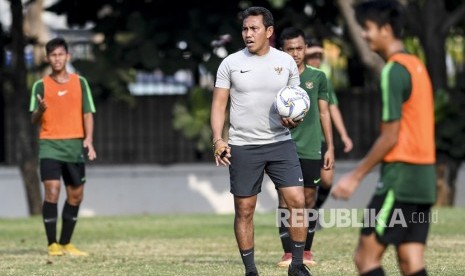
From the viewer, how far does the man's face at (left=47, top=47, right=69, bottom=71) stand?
44.2 feet

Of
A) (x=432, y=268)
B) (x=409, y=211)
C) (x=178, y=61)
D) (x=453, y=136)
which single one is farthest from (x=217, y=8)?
(x=409, y=211)

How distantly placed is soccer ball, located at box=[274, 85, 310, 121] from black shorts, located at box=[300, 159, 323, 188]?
1712mm

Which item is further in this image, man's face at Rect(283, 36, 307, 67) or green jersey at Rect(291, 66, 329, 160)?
green jersey at Rect(291, 66, 329, 160)

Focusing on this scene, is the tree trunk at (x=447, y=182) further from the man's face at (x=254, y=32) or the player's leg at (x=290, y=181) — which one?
the man's face at (x=254, y=32)

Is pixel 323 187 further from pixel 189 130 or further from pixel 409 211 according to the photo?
pixel 189 130

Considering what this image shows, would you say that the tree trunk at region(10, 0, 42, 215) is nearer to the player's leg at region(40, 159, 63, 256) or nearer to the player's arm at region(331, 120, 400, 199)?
the player's leg at region(40, 159, 63, 256)

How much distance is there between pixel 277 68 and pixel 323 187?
3.75m

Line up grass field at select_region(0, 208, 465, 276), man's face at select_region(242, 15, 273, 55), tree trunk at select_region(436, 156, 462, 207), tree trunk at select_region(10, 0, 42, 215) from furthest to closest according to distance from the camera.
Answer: tree trunk at select_region(436, 156, 462, 207)
tree trunk at select_region(10, 0, 42, 215)
grass field at select_region(0, 208, 465, 276)
man's face at select_region(242, 15, 273, 55)

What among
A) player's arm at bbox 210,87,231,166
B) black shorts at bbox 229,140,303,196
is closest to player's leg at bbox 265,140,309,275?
black shorts at bbox 229,140,303,196

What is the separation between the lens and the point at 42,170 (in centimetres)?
1371

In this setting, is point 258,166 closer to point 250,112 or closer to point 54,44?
point 250,112

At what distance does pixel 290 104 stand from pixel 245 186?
750 millimetres

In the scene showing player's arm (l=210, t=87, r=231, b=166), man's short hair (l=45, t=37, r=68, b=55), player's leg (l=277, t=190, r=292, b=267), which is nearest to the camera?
player's arm (l=210, t=87, r=231, b=166)

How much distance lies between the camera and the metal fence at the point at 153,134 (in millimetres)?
24891
